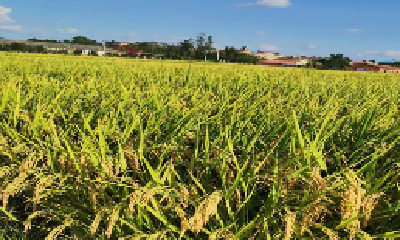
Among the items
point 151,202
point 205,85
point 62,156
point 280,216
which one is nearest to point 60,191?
point 62,156

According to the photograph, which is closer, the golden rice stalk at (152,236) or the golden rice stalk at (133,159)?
the golden rice stalk at (152,236)

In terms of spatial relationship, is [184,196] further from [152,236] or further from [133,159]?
[133,159]

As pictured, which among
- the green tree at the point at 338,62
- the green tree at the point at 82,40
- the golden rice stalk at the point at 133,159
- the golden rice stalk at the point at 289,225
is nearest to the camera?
the golden rice stalk at the point at 289,225

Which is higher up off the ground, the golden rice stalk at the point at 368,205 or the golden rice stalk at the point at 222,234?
the golden rice stalk at the point at 368,205

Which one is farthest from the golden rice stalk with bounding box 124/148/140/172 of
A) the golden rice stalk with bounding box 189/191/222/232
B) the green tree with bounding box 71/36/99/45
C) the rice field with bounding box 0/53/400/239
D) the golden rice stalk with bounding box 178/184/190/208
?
the green tree with bounding box 71/36/99/45

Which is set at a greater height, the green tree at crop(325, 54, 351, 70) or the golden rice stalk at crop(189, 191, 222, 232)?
the green tree at crop(325, 54, 351, 70)

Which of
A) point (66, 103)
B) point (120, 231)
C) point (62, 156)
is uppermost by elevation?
point (66, 103)

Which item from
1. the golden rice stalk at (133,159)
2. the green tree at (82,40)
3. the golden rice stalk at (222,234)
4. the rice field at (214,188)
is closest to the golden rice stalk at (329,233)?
the rice field at (214,188)

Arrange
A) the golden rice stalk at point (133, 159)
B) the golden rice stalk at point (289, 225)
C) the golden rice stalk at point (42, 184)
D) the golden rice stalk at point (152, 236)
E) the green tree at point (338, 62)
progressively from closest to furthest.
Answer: the golden rice stalk at point (289, 225) → the golden rice stalk at point (152, 236) → the golden rice stalk at point (42, 184) → the golden rice stalk at point (133, 159) → the green tree at point (338, 62)

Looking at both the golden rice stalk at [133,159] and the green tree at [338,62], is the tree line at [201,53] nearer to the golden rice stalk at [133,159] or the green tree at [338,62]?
the green tree at [338,62]

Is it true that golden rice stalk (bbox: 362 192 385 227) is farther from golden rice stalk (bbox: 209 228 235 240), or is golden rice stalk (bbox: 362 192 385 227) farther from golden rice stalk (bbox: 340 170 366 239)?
golden rice stalk (bbox: 209 228 235 240)

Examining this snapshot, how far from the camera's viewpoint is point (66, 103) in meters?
2.85

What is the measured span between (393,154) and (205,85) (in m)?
3.08

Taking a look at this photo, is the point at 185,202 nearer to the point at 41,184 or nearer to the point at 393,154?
the point at 41,184
